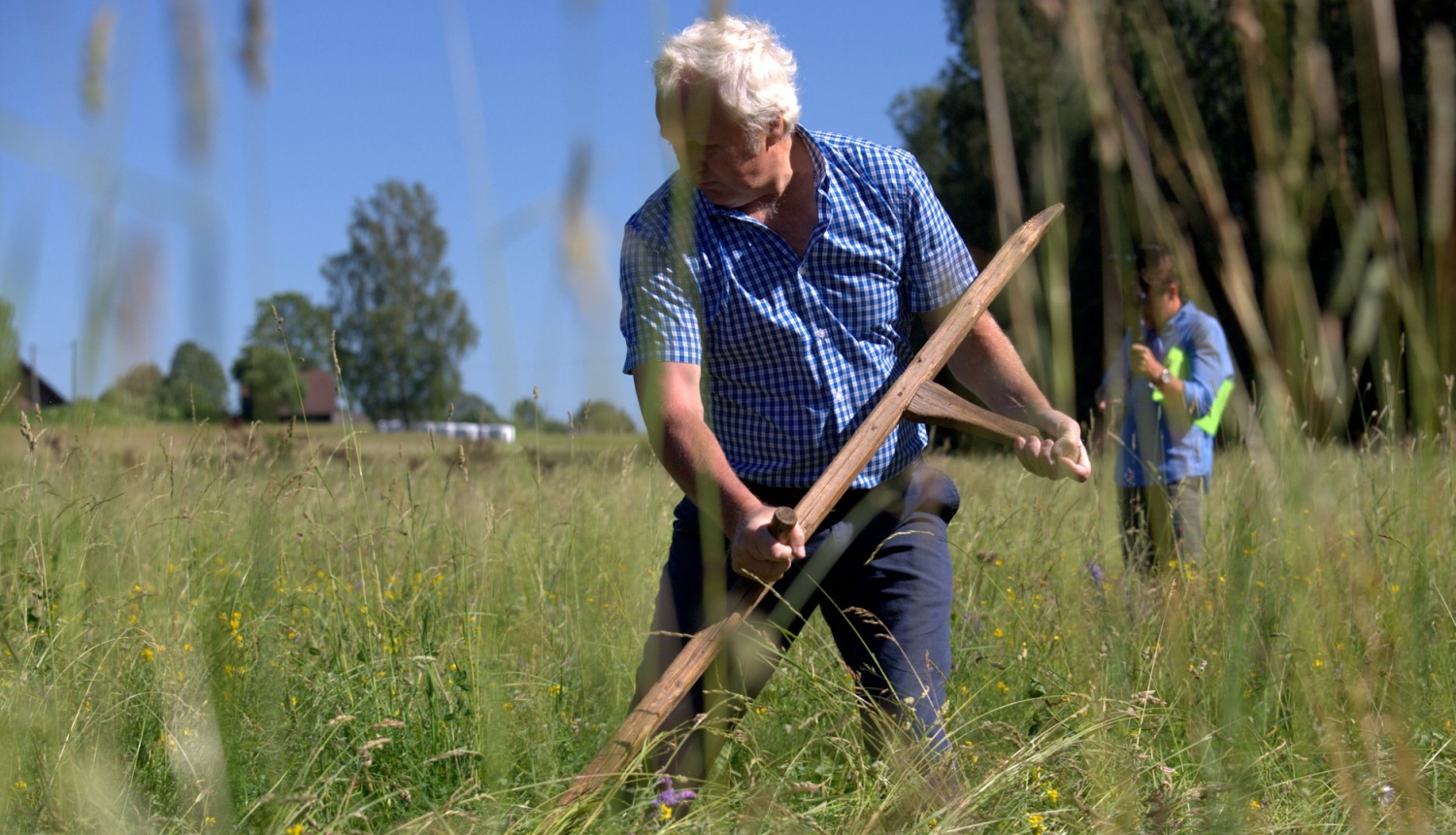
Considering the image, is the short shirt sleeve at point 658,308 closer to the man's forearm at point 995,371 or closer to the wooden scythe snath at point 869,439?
the wooden scythe snath at point 869,439

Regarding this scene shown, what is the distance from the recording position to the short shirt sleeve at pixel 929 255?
243 centimetres

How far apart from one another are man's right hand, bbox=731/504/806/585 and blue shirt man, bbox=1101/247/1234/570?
8.32ft

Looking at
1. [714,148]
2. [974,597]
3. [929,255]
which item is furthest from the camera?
[974,597]

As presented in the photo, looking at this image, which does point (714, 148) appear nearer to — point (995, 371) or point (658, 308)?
point (658, 308)

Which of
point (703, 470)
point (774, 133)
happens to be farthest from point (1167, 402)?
point (703, 470)

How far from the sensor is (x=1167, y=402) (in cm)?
444

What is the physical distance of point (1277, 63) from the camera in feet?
4.32

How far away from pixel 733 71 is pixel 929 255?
1.93ft

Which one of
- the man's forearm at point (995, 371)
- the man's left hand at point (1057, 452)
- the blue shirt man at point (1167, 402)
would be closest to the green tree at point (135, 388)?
the man's left hand at point (1057, 452)

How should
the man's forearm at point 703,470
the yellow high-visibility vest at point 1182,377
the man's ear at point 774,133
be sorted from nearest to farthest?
the man's forearm at point 703,470
the man's ear at point 774,133
the yellow high-visibility vest at point 1182,377

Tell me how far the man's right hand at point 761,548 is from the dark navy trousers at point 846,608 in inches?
7.7

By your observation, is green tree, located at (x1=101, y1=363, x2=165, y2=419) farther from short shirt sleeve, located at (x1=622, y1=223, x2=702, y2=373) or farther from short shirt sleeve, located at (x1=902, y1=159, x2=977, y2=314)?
short shirt sleeve, located at (x1=902, y1=159, x2=977, y2=314)

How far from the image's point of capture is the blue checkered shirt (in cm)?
231

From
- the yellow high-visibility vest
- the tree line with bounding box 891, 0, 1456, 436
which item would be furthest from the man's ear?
the yellow high-visibility vest
